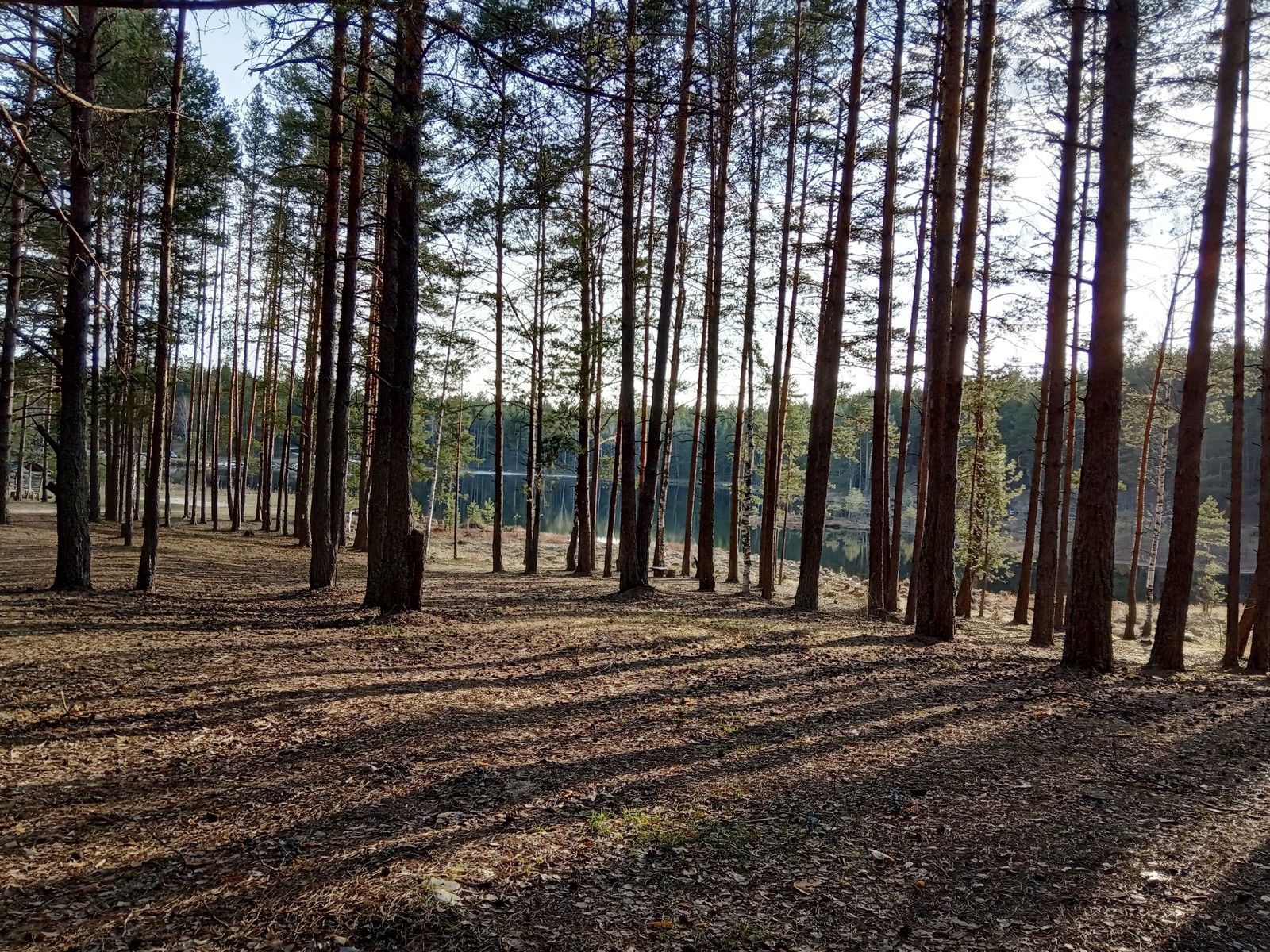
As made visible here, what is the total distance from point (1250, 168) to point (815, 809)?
1418 centimetres

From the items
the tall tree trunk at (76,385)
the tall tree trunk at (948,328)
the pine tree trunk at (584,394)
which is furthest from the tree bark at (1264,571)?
the tall tree trunk at (76,385)

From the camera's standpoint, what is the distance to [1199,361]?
8781mm

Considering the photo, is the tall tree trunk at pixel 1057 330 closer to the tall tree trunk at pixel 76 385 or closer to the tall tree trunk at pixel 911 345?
the tall tree trunk at pixel 911 345

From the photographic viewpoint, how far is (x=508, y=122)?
5055 millimetres

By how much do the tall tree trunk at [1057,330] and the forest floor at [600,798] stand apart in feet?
13.7

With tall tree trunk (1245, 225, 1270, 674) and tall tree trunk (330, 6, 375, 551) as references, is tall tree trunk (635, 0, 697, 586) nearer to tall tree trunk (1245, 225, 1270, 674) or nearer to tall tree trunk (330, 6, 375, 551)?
tall tree trunk (330, 6, 375, 551)

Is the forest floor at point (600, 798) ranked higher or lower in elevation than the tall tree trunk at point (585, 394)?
lower

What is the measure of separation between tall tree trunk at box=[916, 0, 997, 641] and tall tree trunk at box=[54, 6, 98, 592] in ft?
37.0

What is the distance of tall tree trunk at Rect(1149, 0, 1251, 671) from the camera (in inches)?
339

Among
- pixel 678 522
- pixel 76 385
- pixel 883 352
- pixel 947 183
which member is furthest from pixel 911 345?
pixel 678 522

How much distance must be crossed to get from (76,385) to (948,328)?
1222 centimetres

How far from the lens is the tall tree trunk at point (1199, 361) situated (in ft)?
28.3

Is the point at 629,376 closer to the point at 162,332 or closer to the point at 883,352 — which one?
the point at 883,352

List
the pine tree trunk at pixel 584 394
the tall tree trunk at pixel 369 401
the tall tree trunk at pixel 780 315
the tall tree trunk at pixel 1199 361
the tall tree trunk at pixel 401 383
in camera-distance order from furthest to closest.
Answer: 1. the tall tree trunk at pixel 369 401
2. the pine tree trunk at pixel 584 394
3. the tall tree trunk at pixel 780 315
4. the tall tree trunk at pixel 401 383
5. the tall tree trunk at pixel 1199 361
